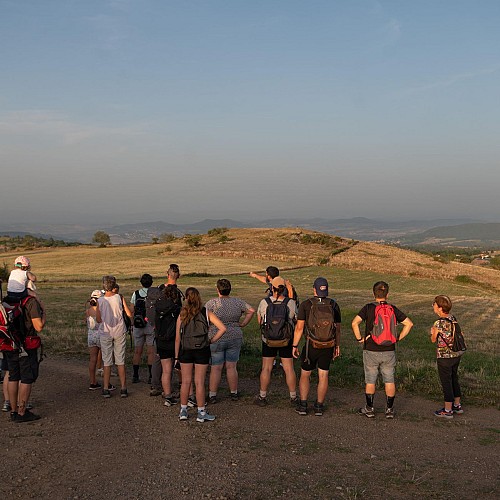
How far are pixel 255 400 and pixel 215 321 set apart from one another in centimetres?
175

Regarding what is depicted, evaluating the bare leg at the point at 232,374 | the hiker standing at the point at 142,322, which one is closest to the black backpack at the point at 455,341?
the bare leg at the point at 232,374

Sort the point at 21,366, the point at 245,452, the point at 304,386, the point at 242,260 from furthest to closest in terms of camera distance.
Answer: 1. the point at 242,260
2. the point at 304,386
3. the point at 21,366
4. the point at 245,452

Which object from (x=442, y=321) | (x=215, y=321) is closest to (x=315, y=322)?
(x=215, y=321)

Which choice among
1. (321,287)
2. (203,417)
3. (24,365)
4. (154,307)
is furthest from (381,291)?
(24,365)

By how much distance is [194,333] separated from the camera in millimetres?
7914

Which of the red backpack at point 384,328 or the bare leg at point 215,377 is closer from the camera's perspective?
the red backpack at point 384,328

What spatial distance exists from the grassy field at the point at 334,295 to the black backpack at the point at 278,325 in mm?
2435

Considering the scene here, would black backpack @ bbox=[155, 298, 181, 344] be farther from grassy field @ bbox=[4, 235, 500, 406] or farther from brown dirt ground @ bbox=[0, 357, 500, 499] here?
grassy field @ bbox=[4, 235, 500, 406]

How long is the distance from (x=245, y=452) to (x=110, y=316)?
368 cm

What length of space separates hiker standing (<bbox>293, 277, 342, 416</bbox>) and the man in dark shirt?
4.04 m

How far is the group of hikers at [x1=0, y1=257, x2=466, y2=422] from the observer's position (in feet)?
25.7

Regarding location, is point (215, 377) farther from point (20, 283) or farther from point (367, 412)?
point (20, 283)

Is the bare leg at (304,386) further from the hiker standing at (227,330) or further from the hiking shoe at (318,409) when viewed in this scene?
the hiker standing at (227,330)

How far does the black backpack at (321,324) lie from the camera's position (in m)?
7.95
